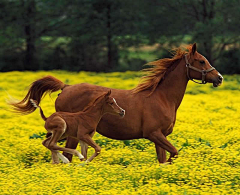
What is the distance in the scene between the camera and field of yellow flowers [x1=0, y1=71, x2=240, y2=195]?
8.53 m

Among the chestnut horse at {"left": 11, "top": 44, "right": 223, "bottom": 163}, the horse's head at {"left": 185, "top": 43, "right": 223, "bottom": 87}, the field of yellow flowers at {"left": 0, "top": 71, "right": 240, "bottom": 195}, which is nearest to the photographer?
the field of yellow flowers at {"left": 0, "top": 71, "right": 240, "bottom": 195}

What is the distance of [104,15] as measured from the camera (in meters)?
32.5

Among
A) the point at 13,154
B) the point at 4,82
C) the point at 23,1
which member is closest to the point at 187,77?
the point at 13,154

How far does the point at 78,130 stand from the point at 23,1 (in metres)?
24.5

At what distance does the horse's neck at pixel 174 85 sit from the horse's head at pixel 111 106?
40.9 inches

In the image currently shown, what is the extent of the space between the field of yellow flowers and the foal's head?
95 cm

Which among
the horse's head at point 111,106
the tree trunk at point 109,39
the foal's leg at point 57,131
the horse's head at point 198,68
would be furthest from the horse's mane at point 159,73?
the tree trunk at point 109,39

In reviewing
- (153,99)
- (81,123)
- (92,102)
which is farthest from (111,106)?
(153,99)

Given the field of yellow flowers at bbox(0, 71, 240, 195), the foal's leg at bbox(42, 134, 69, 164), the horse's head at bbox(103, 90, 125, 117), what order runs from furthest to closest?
the foal's leg at bbox(42, 134, 69, 164) < the horse's head at bbox(103, 90, 125, 117) < the field of yellow flowers at bbox(0, 71, 240, 195)

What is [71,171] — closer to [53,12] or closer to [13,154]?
[13,154]

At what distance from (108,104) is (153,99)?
39.2 inches

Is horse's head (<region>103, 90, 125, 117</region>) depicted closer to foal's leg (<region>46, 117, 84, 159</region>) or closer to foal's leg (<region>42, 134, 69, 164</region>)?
foal's leg (<region>46, 117, 84, 159</region>)

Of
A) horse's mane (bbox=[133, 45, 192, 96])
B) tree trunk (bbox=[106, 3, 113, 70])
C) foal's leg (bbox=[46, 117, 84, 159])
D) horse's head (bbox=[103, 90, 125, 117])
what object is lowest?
tree trunk (bbox=[106, 3, 113, 70])

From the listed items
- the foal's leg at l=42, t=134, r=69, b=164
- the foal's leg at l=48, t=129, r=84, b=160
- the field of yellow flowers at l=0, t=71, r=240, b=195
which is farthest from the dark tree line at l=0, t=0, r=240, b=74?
the foal's leg at l=48, t=129, r=84, b=160
